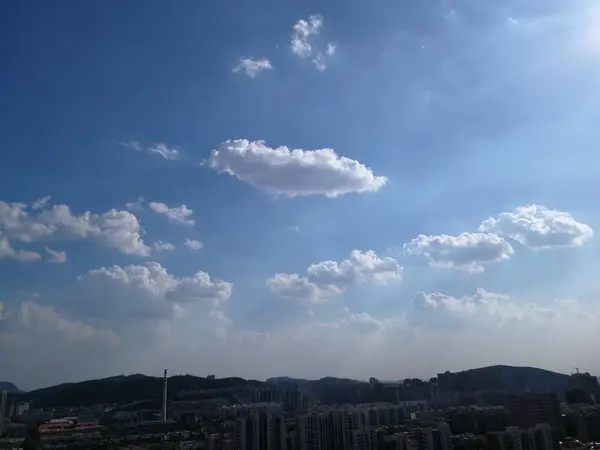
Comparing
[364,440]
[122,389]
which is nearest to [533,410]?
[364,440]

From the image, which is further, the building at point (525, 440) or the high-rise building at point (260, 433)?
the high-rise building at point (260, 433)

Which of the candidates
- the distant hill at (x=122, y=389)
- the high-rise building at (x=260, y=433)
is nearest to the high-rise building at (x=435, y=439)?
the high-rise building at (x=260, y=433)

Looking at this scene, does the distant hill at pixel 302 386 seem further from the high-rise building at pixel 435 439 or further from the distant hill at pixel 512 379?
the high-rise building at pixel 435 439

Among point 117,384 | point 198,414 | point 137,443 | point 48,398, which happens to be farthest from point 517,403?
point 48,398

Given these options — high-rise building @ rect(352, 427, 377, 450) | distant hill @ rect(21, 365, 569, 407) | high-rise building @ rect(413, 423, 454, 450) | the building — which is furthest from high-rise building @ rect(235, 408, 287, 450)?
distant hill @ rect(21, 365, 569, 407)

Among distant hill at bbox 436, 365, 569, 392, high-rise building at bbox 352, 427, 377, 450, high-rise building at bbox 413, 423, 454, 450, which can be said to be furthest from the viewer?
distant hill at bbox 436, 365, 569, 392

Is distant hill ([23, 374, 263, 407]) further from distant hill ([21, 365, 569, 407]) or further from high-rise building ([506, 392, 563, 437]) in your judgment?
high-rise building ([506, 392, 563, 437])

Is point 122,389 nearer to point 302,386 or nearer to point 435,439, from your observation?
point 302,386

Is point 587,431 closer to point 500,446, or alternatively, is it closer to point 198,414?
point 500,446
